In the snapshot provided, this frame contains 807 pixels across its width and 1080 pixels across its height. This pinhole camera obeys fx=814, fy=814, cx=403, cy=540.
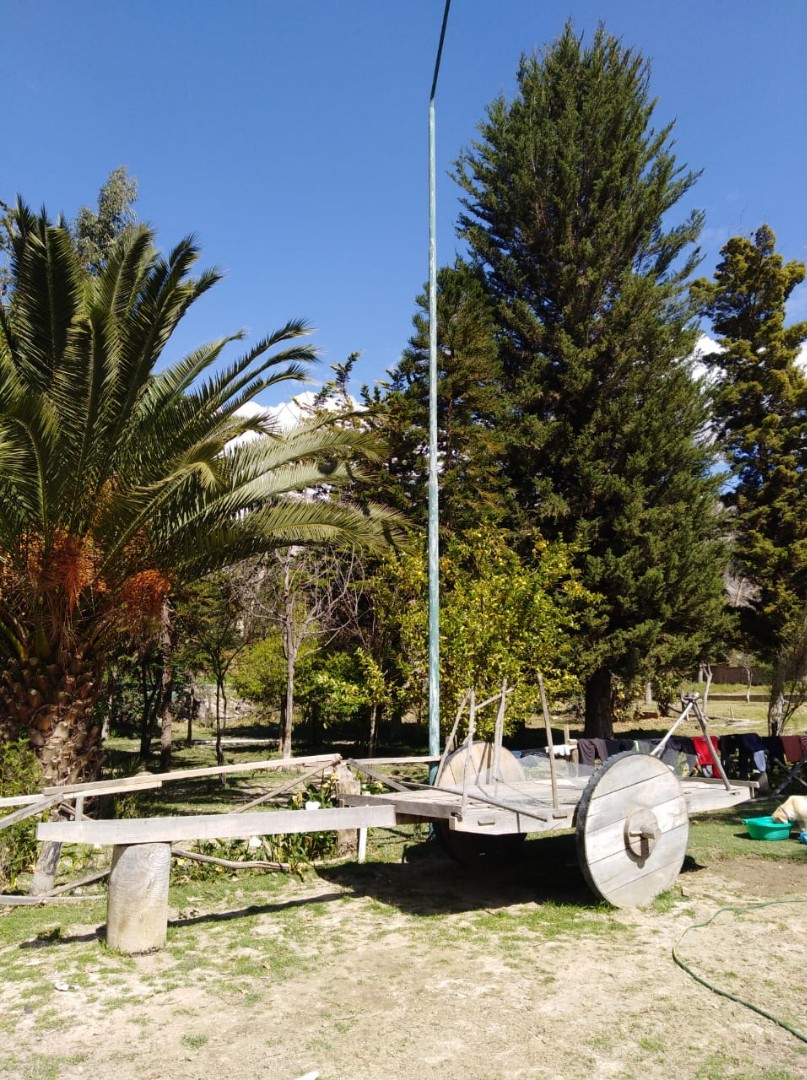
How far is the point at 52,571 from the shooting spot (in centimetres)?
788

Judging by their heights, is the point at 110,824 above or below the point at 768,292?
below

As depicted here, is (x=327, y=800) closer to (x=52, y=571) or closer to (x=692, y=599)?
(x=52, y=571)

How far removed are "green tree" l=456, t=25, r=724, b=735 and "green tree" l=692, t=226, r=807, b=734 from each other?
7.16 ft

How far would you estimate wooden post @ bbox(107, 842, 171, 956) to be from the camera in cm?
504

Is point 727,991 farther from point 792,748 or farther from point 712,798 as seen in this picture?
point 792,748

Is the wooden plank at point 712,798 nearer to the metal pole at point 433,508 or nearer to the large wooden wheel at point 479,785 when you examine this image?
the large wooden wheel at point 479,785

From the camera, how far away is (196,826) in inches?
203

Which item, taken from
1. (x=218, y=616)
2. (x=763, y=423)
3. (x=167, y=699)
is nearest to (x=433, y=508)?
(x=167, y=699)

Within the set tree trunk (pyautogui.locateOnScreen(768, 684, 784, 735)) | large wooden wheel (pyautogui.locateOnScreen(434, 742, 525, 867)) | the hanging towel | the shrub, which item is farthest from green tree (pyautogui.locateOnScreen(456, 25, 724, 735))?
the shrub

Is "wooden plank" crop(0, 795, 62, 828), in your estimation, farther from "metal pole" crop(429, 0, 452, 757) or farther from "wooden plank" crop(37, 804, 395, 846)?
"metal pole" crop(429, 0, 452, 757)

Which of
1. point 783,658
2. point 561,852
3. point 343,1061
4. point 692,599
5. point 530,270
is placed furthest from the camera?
point 530,270

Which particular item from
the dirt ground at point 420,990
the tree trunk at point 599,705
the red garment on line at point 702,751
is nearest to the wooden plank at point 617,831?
the dirt ground at point 420,990

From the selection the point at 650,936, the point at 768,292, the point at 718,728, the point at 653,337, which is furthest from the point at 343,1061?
the point at 768,292

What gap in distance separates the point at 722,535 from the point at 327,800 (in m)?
16.1
